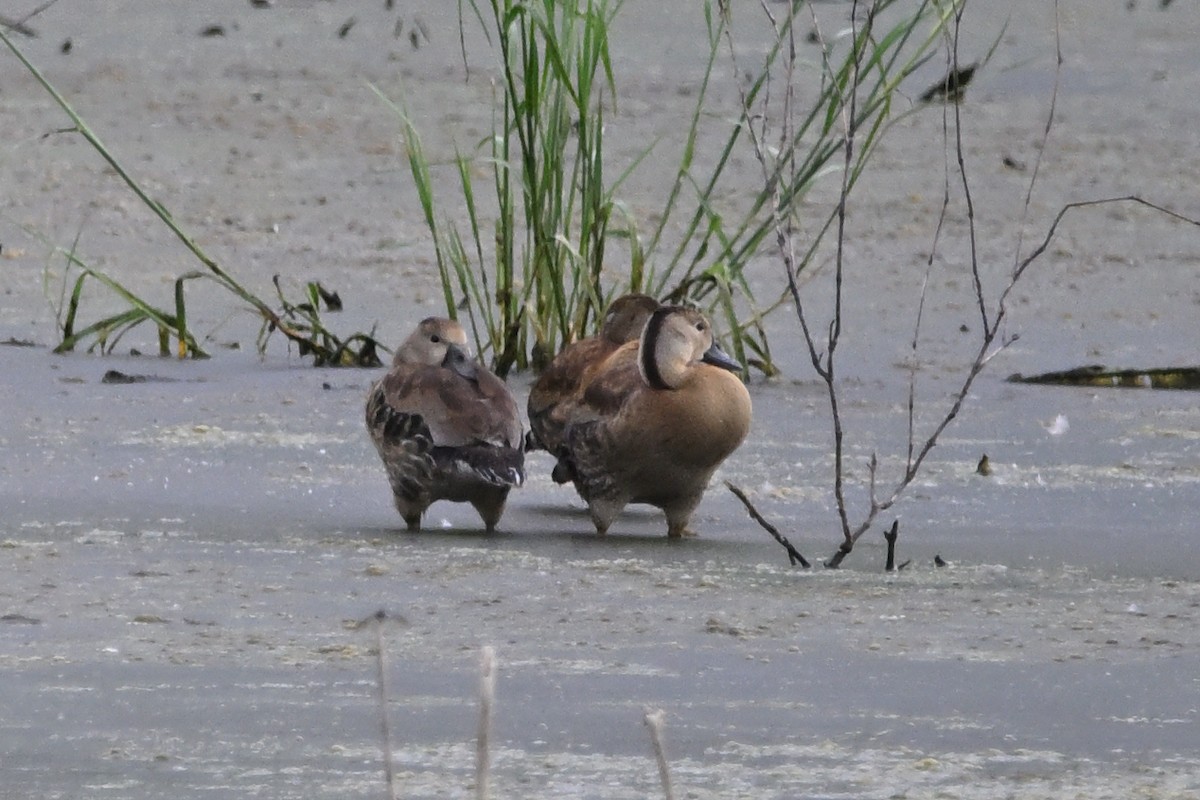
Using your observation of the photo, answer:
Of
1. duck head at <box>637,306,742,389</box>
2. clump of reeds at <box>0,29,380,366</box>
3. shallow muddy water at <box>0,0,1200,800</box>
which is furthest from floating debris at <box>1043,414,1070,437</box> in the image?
clump of reeds at <box>0,29,380,366</box>

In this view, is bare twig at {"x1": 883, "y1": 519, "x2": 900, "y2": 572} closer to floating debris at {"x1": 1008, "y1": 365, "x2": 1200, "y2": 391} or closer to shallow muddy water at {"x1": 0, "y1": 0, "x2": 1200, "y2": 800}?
shallow muddy water at {"x1": 0, "y1": 0, "x2": 1200, "y2": 800}

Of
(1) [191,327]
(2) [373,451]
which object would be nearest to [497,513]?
(2) [373,451]

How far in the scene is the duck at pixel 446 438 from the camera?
5.69 meters

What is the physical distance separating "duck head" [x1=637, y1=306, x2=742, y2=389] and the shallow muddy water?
0.38 m

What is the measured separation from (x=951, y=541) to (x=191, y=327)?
4.01 meters

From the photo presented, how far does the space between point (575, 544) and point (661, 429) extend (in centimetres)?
37

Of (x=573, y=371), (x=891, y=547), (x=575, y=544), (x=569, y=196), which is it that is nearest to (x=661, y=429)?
(x=575, y=544)

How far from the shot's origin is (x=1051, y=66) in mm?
13281

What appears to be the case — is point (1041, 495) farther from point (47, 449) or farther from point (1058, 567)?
point (47, 449)

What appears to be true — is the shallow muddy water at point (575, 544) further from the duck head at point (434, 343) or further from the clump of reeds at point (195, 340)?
the duck head at point (434, 343)

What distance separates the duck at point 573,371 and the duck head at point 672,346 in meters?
0.33

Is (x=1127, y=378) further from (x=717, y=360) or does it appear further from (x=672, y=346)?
(x=672, y=346)

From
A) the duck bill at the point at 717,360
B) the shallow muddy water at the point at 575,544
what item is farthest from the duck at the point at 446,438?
the duck bill at the point at 717,360

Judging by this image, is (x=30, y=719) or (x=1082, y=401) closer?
(x=30, y=719)
